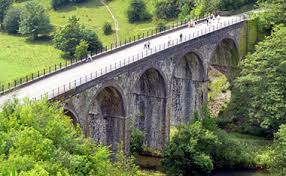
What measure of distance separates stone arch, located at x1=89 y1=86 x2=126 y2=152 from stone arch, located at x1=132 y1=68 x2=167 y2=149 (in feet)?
27.1

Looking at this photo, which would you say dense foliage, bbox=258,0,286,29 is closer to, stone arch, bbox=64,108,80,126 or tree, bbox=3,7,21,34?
stone arch, bbox=64,108,80,126

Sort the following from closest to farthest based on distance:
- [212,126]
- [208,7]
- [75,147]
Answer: [75,147]
[212,126]
[208,7]

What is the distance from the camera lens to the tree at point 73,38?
112 metres

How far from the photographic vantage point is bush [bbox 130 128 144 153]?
239ft

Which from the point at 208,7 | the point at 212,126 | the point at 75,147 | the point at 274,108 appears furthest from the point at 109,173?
the point at 208,7

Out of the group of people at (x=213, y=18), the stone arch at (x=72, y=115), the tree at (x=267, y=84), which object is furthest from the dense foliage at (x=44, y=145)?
the group of people at (x=213, y=18)

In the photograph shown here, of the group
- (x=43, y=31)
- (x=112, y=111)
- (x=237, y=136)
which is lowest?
(x=237, y=136)

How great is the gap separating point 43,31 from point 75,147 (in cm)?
8662

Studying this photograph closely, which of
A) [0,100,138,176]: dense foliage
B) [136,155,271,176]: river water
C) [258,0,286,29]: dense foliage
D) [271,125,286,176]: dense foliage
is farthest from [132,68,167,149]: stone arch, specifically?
[0,100,138,176]: dense foliage

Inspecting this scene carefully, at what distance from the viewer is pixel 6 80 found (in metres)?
99.9

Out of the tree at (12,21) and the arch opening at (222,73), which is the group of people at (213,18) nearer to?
the arch opening at (222,73)

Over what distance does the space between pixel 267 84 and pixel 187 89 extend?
11.6 m

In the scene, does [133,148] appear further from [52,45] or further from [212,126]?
[52,45]

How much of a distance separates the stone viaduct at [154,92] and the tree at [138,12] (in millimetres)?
37481
